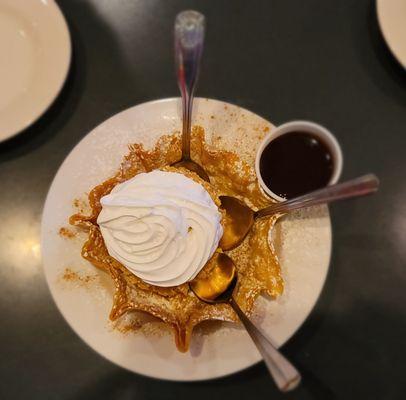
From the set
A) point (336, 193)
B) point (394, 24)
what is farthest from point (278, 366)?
point (394, 24)

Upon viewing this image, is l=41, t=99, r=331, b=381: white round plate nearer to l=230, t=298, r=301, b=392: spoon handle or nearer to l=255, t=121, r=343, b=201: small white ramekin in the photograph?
l=255, t=121, r=343, b=201: small white ramekin

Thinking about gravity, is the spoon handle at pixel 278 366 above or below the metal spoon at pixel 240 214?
Result: below

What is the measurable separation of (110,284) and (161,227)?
0.94 ft

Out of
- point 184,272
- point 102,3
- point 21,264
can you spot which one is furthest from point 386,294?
point 102,3

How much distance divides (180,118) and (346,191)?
0.56 metres

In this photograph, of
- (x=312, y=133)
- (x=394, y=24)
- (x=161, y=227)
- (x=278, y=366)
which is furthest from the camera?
(x=394, y=24)

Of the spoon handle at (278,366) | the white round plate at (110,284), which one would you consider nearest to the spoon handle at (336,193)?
the white round plate at (110,284)

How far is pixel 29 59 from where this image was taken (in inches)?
54.3

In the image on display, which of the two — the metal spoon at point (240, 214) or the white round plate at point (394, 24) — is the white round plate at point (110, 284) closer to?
the metal spoon at point (240, 214)

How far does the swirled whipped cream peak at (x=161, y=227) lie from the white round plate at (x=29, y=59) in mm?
442

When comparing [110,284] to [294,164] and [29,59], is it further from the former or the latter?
[29,59]

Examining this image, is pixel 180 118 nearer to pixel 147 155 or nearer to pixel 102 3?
pixel 147 155

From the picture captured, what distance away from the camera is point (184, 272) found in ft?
3.59

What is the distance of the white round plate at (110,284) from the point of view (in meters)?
1.16
